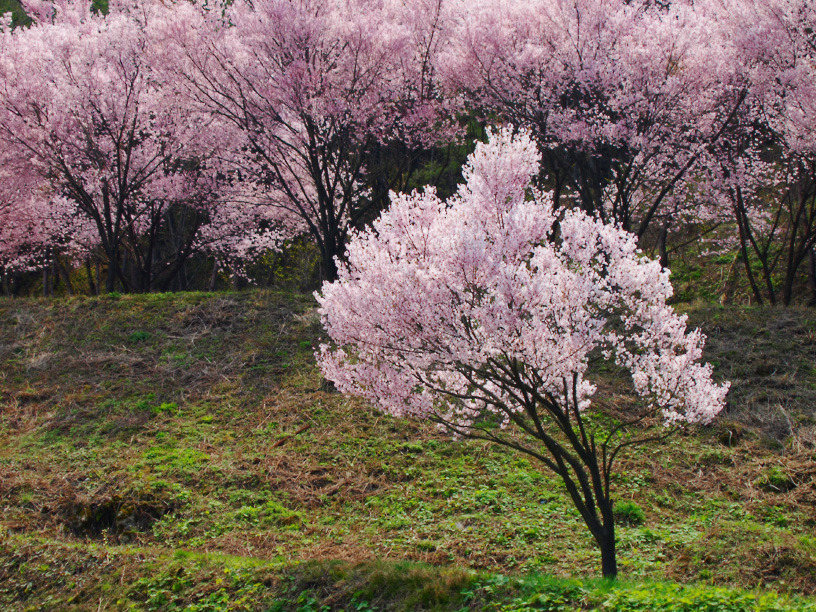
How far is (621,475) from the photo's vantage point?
335 inches

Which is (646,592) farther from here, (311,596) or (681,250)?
(681,250)

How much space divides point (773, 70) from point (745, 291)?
22.6 ft

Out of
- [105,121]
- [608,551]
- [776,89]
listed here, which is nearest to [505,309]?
[608,551]

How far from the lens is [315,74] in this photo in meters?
11.6

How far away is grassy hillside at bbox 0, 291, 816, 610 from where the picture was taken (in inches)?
232

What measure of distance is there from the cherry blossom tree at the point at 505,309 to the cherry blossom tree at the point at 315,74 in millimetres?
6840

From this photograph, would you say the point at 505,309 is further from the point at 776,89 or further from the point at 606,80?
the point at 776,89

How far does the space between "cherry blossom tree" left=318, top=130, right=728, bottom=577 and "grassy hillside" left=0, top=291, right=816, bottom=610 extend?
1.42m

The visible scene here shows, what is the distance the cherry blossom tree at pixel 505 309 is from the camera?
16.2ft

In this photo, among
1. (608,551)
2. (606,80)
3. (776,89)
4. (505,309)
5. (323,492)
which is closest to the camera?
(505,309)

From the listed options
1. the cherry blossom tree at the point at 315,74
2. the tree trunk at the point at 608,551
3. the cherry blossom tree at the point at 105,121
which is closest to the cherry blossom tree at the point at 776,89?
the cherry blossom tree at the point at 315,74

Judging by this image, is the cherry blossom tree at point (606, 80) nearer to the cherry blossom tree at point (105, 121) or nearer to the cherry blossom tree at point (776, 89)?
the cherry blossom tree at point (776, 89)

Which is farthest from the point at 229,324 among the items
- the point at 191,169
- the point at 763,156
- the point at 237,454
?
the point at 763,156

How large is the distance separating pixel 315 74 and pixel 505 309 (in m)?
8.54
